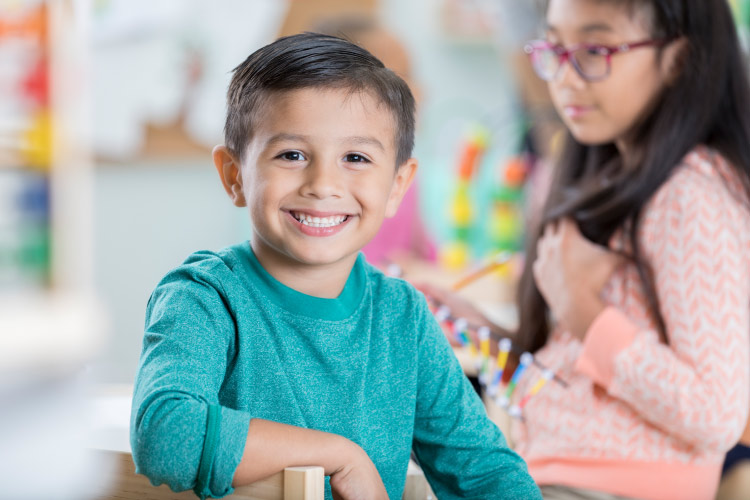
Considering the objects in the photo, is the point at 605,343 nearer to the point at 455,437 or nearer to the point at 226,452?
the point at 455,437

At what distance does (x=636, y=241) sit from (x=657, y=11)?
0.30 meters

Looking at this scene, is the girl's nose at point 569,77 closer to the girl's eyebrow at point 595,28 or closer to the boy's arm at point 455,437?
the girl's eyebrow at point 595,28

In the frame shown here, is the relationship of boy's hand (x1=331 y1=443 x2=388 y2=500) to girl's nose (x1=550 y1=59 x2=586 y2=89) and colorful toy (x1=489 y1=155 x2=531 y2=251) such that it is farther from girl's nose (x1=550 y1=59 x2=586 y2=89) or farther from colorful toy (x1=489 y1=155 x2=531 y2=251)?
colorful toy (x1=489 y1=155 x2=531 y2=251)

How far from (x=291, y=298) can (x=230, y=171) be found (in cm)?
14

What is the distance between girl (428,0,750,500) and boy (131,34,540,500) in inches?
8.9

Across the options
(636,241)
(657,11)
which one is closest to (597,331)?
(636,241)

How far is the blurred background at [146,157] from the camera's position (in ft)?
8.47

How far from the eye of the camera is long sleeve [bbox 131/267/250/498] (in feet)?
2.12

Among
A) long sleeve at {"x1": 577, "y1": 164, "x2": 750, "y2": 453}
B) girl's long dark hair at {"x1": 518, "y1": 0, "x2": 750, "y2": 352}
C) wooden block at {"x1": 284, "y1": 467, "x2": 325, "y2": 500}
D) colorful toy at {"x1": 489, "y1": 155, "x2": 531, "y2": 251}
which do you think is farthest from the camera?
colorful toy at {"x1": 489, "y1": 155, "x2": 531, "y2": 251}

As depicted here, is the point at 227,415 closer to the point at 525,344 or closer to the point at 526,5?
the point at 525,344

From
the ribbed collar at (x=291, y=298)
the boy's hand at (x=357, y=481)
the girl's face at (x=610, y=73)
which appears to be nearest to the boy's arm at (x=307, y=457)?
the boy's hand at (x=357, y=481)

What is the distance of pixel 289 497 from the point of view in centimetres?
65

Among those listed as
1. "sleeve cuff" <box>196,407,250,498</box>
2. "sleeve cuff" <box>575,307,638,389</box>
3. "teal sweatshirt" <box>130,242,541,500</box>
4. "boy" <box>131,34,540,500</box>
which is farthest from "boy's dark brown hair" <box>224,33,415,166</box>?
"sleeve cuff" <box>575,307,638,389</box>

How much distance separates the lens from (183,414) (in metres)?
0.65
